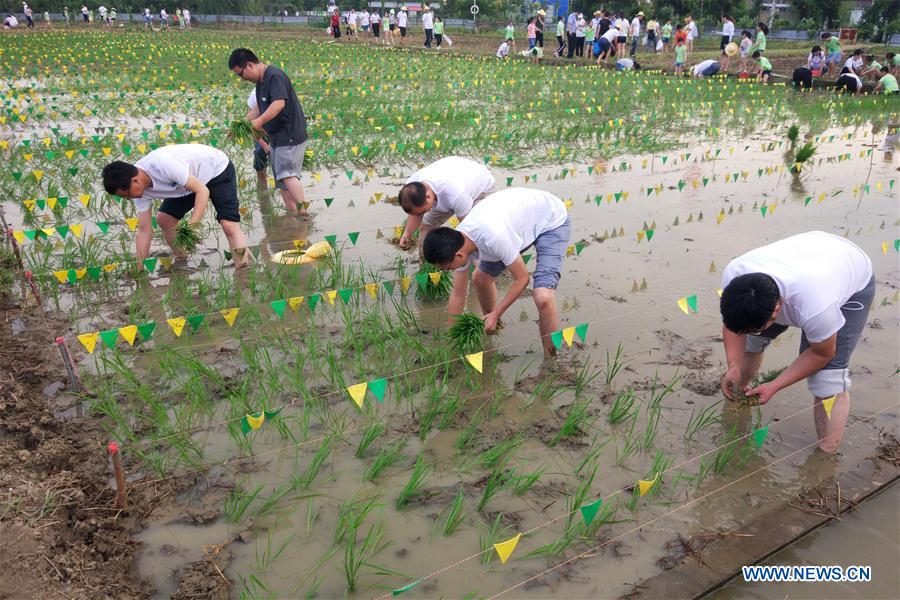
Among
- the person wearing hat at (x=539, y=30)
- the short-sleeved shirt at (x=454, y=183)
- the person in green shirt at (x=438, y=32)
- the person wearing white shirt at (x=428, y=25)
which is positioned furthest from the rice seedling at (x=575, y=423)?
the person in green shirt at (x=438, y=32)

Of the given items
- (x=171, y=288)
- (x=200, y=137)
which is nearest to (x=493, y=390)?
(x=171, y=288)

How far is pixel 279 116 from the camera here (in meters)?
6.06

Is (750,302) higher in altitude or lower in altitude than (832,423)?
higher

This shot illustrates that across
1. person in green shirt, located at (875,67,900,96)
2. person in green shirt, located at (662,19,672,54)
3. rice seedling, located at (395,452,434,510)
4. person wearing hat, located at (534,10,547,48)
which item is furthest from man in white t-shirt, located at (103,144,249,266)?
person in green shirt, located at (662,19,672,54)

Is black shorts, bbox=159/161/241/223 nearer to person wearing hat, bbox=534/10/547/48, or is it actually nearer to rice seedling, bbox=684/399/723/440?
rice seedling, bbox=684/399/723/440

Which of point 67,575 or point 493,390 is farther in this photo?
point 493,390

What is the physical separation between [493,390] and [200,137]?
7.05 m

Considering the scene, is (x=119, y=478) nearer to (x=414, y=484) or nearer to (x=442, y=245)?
(x=414, y=484)

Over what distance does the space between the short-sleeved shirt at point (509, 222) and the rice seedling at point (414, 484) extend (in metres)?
1.26

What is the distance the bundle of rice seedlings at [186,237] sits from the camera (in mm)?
5228

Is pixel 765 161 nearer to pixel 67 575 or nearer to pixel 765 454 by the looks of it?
pixel 765 454

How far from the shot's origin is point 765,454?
3.26 m

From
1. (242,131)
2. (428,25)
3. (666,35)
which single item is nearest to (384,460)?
(242,131)

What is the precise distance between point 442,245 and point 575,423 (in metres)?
1.11
